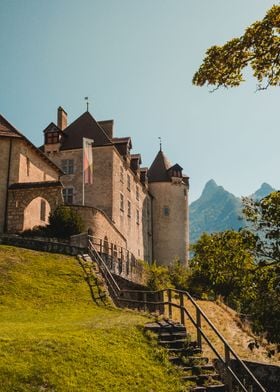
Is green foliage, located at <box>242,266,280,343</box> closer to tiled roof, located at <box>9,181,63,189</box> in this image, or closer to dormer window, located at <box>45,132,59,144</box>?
tiled roof, located at <box>9,181,63,189</box>

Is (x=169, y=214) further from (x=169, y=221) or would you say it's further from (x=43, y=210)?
(x=43, y=210)

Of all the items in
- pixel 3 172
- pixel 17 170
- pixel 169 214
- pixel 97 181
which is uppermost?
pixel 97 181

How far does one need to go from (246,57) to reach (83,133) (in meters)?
36.5

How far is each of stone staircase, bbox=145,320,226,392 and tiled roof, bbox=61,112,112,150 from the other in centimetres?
3165

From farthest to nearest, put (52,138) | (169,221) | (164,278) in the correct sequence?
(169,221)
(52,138)
(164,278)

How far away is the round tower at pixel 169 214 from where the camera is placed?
187 ft

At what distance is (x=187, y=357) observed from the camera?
469 inches

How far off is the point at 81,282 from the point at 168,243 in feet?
123

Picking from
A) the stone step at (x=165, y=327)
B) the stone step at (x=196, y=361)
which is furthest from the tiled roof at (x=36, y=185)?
the stone step at (x=196, y=361)

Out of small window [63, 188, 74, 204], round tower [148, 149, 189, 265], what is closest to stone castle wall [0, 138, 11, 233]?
small window [63, 188, 74, 204]

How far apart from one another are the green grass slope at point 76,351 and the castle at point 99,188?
1477 centimetres

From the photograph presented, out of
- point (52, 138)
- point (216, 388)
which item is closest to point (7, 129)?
point (52, 138)

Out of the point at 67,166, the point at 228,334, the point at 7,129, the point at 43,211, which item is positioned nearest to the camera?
the point at 228,334

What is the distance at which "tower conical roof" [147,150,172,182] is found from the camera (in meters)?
58.8
